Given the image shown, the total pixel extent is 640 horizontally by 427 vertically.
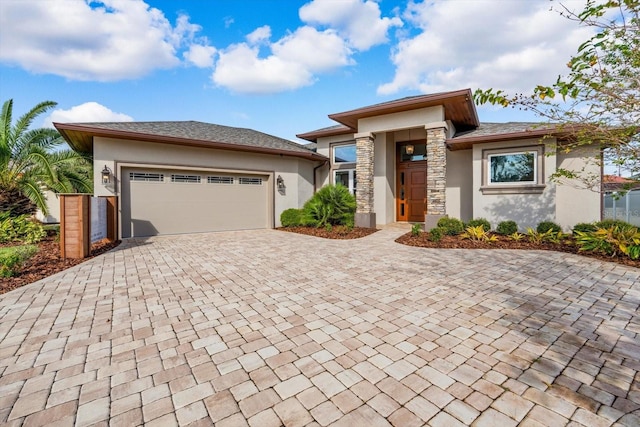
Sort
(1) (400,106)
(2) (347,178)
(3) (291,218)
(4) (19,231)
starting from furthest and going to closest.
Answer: (2) (347,178) → (3) (291,218) → (1) (400,106) → (4) (19,231)

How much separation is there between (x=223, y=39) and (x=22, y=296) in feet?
32.3

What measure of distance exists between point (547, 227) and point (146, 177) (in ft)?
40.3

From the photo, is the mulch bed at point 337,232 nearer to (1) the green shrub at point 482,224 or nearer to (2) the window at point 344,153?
(1) the green shrub at point 482,224

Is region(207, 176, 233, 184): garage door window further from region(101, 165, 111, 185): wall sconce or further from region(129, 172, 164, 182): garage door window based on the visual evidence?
region(101, 165, 111, 185): wall sconce

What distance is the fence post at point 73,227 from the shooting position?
600cm

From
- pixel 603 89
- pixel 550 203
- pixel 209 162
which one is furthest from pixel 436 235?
pixel 209 162

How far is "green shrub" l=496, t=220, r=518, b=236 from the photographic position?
8.65 meters

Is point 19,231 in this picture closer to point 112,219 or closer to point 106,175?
point 112,219

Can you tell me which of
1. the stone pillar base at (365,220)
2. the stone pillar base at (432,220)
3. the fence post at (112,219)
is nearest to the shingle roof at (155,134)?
the fence post at (112,219)

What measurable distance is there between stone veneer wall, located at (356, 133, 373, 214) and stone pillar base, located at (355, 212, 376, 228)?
132mm

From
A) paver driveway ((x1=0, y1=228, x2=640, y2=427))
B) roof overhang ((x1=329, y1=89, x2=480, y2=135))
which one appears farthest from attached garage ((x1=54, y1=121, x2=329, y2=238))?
paver driveway ((x1=0, y1=228, x2=640, y2=427))

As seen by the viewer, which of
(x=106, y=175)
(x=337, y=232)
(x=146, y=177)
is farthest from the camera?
(x=337, y=232)

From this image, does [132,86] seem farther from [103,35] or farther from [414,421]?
[414,421]

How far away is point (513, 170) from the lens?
369 inches
